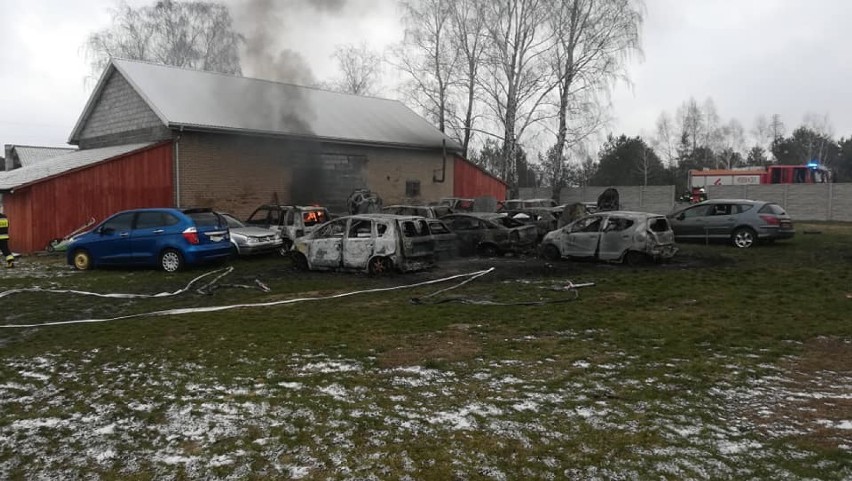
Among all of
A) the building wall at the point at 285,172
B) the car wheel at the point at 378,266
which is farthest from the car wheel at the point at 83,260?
the building wall at the point at 285,172

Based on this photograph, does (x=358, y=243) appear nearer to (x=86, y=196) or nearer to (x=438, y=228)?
(x=438, y=228)

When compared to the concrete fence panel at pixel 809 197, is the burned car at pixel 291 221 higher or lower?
lower

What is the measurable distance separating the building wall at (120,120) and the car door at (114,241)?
7669mm

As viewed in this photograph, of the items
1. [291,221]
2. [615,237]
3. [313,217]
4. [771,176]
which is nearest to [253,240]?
[291,221]

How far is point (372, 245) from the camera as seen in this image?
12453mm

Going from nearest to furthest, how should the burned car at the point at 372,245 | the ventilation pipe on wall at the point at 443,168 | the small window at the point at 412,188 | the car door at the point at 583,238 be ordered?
1. the burned car at the point at 372,245
2. the car door at the point at 583,238
3. the small window at the point at 412,188
4. the ventilation pipe on wall at the point at 443,168

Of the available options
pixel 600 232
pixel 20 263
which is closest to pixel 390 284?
pixel 600 232

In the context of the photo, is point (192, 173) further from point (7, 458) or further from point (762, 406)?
point (762, 406)

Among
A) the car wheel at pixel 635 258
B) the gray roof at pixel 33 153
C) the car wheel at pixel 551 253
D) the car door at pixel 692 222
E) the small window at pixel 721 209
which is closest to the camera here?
the car wheel at pixel 635 258

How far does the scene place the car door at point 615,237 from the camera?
13.7 meters

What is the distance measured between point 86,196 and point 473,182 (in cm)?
1845

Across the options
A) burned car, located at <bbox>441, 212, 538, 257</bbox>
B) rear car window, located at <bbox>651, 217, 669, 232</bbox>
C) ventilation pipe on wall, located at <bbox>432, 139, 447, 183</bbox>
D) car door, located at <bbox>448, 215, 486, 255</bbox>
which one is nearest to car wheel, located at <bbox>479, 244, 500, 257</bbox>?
burned car, located at <bbox>441, 212, 538, 257</bbox>

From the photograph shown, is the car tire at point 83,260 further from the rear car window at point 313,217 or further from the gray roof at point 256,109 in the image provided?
the gray roof at point 256,109

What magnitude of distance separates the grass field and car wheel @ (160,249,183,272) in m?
3.26
